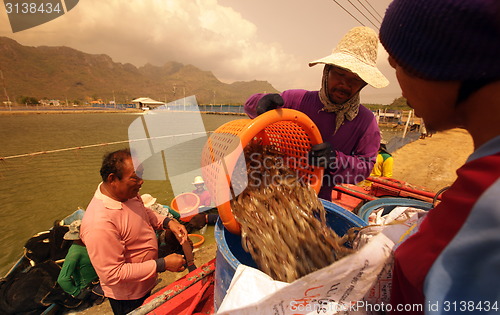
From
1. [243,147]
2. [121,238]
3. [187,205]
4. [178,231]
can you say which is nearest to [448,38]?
[243,147]

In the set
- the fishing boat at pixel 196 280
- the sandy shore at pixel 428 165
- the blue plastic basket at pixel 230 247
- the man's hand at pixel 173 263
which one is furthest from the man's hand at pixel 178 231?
the sandy shore at pixel 428 165

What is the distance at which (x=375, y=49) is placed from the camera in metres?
2.00

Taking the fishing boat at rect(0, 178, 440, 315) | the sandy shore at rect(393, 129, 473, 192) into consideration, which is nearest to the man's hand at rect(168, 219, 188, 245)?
the fishing boat at rect(0, 178, 440, 315)

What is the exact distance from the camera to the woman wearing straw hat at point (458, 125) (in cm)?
47

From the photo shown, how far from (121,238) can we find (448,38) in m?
2.72

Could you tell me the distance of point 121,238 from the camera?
2.21 m

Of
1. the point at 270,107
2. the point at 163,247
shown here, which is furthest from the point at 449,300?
the point at 163,247

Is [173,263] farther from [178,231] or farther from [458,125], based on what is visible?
[458,125]

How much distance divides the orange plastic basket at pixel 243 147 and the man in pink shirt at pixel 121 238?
117 cm

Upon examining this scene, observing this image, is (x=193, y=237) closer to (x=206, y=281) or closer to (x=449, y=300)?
(x=206, y=281)

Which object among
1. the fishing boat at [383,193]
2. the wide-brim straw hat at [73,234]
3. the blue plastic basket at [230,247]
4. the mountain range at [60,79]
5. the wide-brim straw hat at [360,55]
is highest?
the mountain range at [60,79]

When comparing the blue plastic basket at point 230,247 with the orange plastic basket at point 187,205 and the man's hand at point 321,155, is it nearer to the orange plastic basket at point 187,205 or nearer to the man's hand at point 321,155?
the man's hand at point 321,155

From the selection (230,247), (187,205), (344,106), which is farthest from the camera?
(187,205)

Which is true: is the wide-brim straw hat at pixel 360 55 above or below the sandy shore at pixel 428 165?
above
